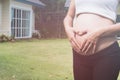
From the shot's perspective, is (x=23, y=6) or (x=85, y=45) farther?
(x=23, y=6)

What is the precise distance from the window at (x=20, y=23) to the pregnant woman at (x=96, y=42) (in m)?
18.7

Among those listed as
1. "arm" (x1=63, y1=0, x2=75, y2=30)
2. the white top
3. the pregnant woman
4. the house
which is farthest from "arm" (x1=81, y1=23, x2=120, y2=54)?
the house

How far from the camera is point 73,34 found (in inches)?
99.5

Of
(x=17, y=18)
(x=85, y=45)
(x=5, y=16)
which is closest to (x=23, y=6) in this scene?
(x=17, y=18)

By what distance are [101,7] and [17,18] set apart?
20116 mm

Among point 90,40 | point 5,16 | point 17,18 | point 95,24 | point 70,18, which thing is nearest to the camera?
point 90,40

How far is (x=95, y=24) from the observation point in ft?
8.27

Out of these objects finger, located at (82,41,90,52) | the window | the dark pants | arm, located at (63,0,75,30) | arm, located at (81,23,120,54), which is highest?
arm, located at (63,0,75,30)

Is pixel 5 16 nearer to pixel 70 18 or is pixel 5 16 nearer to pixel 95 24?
pixel 70 18

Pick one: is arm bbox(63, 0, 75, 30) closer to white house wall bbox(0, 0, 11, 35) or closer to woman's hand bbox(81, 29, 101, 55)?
woman's hand bbox(81, 29, 101, 55)

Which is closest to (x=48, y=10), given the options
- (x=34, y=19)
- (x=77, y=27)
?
(x=34, y=19)

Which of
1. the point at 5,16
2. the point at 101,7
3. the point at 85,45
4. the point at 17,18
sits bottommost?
the point at 17,18

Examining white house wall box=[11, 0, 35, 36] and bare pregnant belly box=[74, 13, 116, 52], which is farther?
white house wall box=[11, 0, 35, 36]

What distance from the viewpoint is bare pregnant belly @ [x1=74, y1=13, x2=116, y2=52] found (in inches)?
97.7
